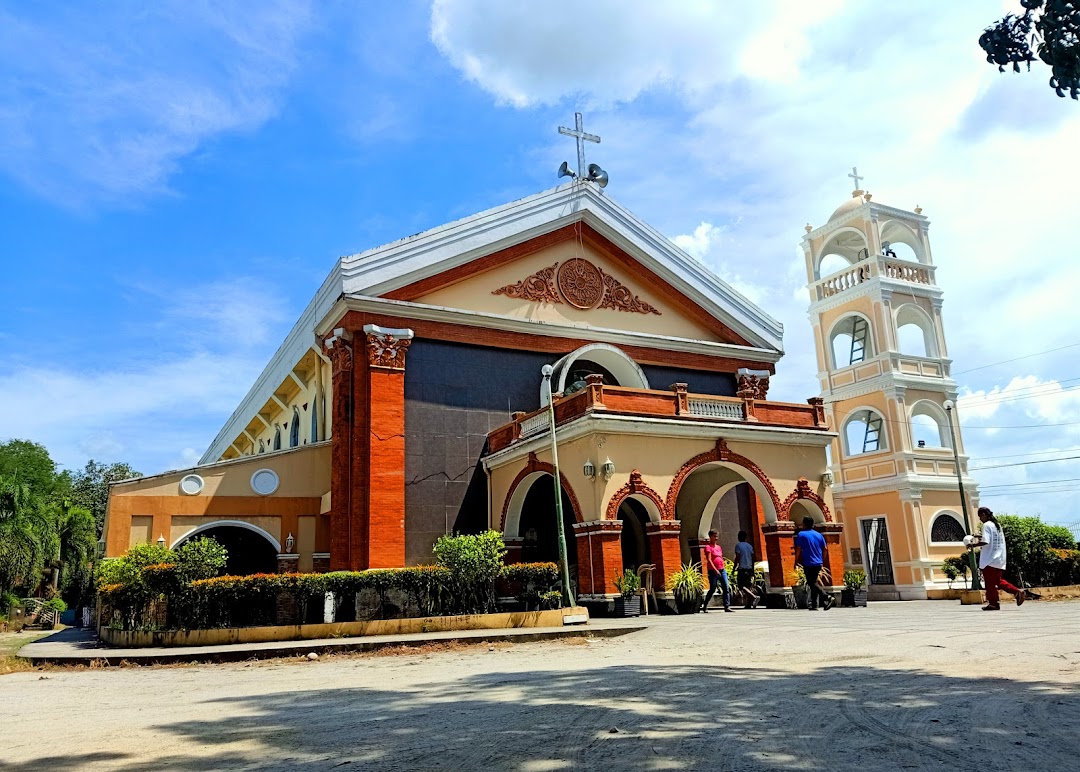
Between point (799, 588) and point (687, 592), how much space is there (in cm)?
298

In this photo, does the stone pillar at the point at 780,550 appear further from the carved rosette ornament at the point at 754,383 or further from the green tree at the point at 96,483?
the green tree at the point at 96,483

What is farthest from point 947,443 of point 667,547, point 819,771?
point 819,771

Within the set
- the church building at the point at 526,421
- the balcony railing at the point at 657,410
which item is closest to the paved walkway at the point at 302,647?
the church building at the point at 526,421

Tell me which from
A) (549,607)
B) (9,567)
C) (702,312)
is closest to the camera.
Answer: (549,607)

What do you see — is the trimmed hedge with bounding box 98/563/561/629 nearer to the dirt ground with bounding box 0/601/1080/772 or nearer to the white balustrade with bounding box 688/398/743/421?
the dirt ground with bounding box 0/601/1080/772

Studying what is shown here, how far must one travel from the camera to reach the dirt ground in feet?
14.6

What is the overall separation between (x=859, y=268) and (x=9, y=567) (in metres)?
32.0

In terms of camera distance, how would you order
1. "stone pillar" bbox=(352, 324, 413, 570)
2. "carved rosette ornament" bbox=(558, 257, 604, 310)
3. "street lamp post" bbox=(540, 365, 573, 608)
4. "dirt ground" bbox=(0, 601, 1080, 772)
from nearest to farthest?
1. "dirt ground" bbox=(0, 601, 1080, 772)
2. "street lamp post" bbox=(540, 365, 573, 608)
3. "stone pillar" bbox=(352, 324, 413, 570)
4. "carved rosette ornament" bbox=(558, 257, 604, 310)

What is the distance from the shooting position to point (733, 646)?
9.74m

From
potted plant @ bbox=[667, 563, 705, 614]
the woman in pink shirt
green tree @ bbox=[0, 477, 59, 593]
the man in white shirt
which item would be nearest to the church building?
potted plant @ bbox=[667, 563, 705, 614]

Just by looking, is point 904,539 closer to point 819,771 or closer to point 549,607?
point 549,607

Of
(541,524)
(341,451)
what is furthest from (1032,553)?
(341,451)

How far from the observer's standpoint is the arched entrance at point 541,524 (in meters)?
19.5

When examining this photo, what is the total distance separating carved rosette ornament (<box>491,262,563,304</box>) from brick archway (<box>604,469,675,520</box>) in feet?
21.2
